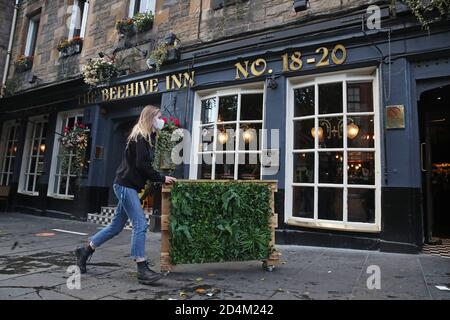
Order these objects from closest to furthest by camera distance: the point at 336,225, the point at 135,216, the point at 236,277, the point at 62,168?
the point at 135,216, the point at 236,277, the point at 336,225, the point at 62,168

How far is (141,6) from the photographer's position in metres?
9.66

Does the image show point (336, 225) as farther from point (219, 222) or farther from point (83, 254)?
point (83, 254)

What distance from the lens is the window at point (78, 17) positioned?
11.2 metres

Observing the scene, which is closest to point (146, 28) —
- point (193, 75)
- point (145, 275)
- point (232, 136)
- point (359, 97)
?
point (193, 75)

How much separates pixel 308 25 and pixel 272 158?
259 centimetres

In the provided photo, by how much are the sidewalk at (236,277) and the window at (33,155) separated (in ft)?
20.5

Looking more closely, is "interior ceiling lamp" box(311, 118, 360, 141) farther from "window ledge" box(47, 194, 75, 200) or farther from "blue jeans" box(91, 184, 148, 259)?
"window ledge" box(47, 194, 75, 200)

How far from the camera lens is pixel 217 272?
4.08 m

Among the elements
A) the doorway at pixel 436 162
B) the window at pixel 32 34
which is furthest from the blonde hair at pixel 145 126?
the window at pixel 32 34

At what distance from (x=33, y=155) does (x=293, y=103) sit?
31.1 feet

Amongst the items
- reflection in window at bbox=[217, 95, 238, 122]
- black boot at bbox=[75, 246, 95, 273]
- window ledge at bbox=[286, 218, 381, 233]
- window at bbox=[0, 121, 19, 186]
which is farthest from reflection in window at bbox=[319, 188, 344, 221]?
window at bbox=[0, 121, 19, 186]

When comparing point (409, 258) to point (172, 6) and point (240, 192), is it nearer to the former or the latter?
point (240, 192)

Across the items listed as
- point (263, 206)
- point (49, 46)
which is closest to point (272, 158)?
point (263, 206)

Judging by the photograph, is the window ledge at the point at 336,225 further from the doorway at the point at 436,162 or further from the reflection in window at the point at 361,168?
the doorway at the point at 436,162
